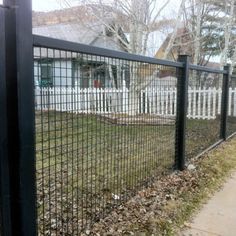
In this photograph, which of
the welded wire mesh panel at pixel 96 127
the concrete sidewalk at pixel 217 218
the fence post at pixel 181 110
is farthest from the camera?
the fence post at pixel 181 110

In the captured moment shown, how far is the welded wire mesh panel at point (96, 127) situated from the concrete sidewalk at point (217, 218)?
69 centimetres

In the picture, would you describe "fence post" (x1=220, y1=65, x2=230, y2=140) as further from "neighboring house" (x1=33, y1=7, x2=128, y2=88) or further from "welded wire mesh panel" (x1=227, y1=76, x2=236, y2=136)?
"neighboring house" (x1=33, y1=7, x2=128, y2=88)

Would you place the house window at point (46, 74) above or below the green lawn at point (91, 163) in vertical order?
above

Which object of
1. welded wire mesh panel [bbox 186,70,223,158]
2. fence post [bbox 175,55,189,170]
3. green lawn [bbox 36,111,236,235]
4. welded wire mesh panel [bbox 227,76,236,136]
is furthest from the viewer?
welded wire mesh panel [bbox 227,76,236,136]

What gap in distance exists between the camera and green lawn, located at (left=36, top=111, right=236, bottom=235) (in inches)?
103

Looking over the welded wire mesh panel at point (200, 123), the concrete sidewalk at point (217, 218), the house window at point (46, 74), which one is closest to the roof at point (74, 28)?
the welded wire mesh panel at point (200, 123)

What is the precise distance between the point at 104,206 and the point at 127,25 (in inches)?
360

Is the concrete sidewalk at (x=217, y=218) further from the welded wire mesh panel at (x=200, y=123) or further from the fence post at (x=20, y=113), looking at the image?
the fence post at (x=20, y=113)

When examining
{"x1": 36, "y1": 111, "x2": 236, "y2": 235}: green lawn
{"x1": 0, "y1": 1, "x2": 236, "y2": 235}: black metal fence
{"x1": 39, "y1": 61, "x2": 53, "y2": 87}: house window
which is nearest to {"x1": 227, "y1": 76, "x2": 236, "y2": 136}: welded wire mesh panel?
{"x1": 0, "y1": 1, "x2": 236, "y2": 235}: black metal fence

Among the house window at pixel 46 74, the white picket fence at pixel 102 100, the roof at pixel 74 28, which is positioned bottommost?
the white picket fence at pixel 102 100

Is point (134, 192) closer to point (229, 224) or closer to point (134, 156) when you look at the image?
point (134, 156)

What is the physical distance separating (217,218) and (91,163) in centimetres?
134

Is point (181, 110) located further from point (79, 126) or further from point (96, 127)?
point (79, 126)

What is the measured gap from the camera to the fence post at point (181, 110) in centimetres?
429
